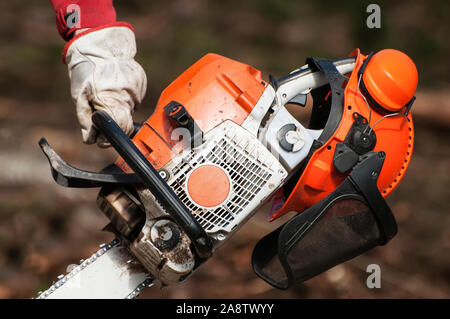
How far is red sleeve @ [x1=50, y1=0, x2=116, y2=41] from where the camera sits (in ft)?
4.82

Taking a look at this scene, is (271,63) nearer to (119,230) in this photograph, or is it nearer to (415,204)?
(415,204)

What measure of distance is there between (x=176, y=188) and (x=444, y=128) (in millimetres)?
2840

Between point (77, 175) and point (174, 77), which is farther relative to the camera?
point (174, 77)

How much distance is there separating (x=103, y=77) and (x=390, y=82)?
0.84 meters

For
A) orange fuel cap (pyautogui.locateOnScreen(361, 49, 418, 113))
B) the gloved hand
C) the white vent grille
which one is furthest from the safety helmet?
the gloved hand

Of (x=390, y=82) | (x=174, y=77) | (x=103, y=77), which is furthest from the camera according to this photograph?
(x=174, y=77)

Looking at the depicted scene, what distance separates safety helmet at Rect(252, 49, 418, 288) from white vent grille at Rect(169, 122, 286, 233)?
0.14 meters

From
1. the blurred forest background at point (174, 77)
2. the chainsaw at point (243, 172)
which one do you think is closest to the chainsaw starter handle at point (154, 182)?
the chainsaw at point (243, 172)

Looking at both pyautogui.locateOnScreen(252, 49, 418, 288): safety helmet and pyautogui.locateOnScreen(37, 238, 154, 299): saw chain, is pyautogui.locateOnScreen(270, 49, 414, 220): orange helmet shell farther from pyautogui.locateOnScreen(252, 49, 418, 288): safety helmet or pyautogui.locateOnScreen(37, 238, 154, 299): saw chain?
pyautogui.locateOnScreen(37, 238, 154, 299): saw chain

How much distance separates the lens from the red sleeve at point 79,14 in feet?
4.82

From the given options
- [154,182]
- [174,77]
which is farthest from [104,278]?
[174,77]

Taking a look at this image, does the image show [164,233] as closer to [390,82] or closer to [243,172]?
[243,172]

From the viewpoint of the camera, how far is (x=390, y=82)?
1.50 metres

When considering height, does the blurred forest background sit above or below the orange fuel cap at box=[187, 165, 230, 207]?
below
